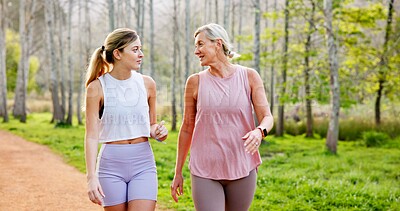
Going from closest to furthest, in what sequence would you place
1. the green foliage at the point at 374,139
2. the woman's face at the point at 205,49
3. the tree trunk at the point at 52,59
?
the woman's face at the point at 205,49 < the green foliage at the point at 374,139 < the tree trunk at the point at 52,59

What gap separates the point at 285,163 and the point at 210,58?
28.4 ft

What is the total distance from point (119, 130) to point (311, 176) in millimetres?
6681

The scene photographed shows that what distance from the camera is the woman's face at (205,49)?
10.0ft

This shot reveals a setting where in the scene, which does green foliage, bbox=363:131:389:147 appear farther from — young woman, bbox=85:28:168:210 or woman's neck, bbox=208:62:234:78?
young woman, bbox=85:28:168:210

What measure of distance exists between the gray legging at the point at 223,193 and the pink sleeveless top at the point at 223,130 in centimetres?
4

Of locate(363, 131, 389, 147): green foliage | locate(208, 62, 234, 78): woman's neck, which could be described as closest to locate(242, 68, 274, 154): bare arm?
locate(208, 62, 234, 78): woman's neck

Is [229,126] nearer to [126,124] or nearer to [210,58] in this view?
[210,58]

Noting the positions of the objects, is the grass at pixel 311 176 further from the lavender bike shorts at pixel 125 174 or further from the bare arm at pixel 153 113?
the lavender bike shorts at pixel 125 174

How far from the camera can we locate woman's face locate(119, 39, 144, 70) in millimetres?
3133

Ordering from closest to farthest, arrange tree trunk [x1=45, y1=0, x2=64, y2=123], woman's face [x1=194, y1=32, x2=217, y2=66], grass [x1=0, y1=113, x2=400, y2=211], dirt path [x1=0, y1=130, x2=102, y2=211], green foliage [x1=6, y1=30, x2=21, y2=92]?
woman's face [x1=194, y1=32, x2=217, y2=66], dirt path [x1=0, y1=130, x2=102, y2=211], grass [x1=0, y1=113, x2=400, y2=211], tree trunk [x1=45, y1=0, x2=64, y2=123], green foliage [x1=6, y1=30, x2=21, y2=92]

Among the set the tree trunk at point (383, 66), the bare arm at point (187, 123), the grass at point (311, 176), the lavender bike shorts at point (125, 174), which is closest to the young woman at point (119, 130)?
the lavender bike shorts at point (125, 174)

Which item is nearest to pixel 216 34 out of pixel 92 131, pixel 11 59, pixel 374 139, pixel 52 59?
pixel 92 131

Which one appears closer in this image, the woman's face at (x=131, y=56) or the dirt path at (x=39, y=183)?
the woman's face at (x=131, y=56)

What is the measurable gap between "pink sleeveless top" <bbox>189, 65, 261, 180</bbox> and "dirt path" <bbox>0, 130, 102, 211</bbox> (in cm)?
360
